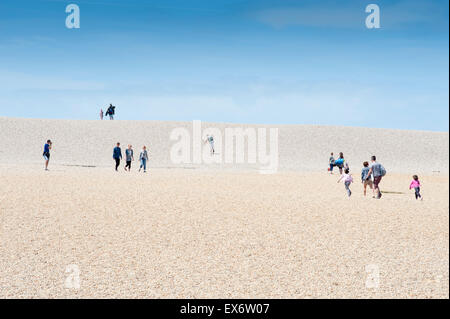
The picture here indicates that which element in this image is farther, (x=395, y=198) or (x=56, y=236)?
(x=395, y=198)

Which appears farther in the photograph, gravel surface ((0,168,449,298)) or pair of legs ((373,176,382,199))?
pair of legs ((373,176,382,199))

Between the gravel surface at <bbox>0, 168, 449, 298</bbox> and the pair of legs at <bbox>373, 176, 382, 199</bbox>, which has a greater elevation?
the pair of legs at <bbox>373, 176, 382, 199</bbox>

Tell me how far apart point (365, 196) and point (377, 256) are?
31.8ft

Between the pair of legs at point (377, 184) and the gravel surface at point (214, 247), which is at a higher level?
the pair of legs at point (377, 184)

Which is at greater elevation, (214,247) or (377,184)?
(377,184)

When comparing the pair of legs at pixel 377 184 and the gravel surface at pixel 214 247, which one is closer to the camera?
the gravel surface at pixel 214 247

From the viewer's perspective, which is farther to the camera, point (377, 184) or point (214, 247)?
point (377, 184)

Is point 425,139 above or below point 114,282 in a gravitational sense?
above
